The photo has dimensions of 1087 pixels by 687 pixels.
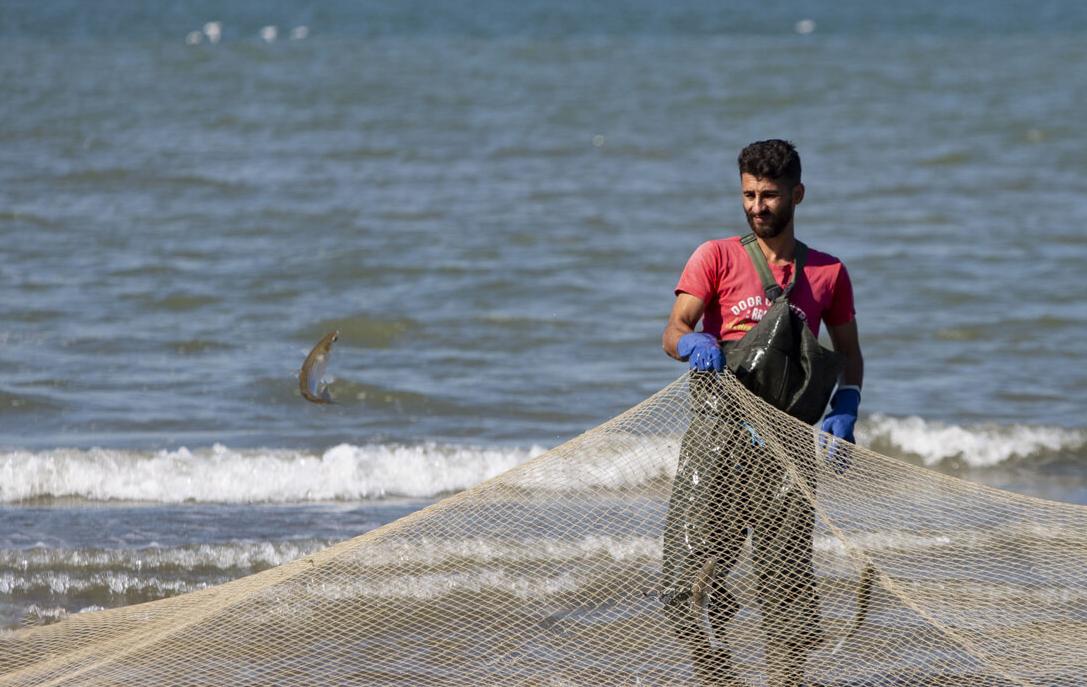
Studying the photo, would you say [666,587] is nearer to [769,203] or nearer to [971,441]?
[769,203]

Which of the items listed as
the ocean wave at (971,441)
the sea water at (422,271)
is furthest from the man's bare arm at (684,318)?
the ocean wave at (971,441)

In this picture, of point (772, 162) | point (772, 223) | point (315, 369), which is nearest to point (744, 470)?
point (772, 223)

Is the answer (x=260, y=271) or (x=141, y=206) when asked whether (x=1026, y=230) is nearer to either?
(x=260, y=271)

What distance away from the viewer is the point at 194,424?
9734mm

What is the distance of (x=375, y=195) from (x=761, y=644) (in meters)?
13.4

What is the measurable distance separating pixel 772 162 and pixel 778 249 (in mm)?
301

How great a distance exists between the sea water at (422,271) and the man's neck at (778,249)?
4.50 ft

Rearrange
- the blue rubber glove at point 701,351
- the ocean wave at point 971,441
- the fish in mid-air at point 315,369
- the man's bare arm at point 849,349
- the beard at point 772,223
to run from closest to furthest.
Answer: the blue rubber glove at point 701,351, the beard at point 772,223, the man's bare arm at point 849,349, the fish in mid-air at point 315,369, the ocean wave at point 971,441

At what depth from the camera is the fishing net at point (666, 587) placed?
15.4ft

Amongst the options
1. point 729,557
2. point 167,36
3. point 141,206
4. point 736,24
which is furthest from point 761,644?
point 736,24

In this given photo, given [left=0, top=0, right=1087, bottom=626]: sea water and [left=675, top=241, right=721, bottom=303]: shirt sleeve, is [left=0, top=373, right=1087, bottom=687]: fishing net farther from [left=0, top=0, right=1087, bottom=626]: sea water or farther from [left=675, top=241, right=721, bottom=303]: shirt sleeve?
[left=0, top=0, right=1087, bottom=626]: sea water

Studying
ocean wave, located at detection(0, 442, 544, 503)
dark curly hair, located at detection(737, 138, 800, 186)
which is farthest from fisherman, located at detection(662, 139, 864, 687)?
ocean wave, located at detection(0, 442, 544, 503)

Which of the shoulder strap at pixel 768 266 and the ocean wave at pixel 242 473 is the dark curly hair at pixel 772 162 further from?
the ocean wave at pixel 242 473

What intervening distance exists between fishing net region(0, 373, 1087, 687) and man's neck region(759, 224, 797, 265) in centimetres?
44
